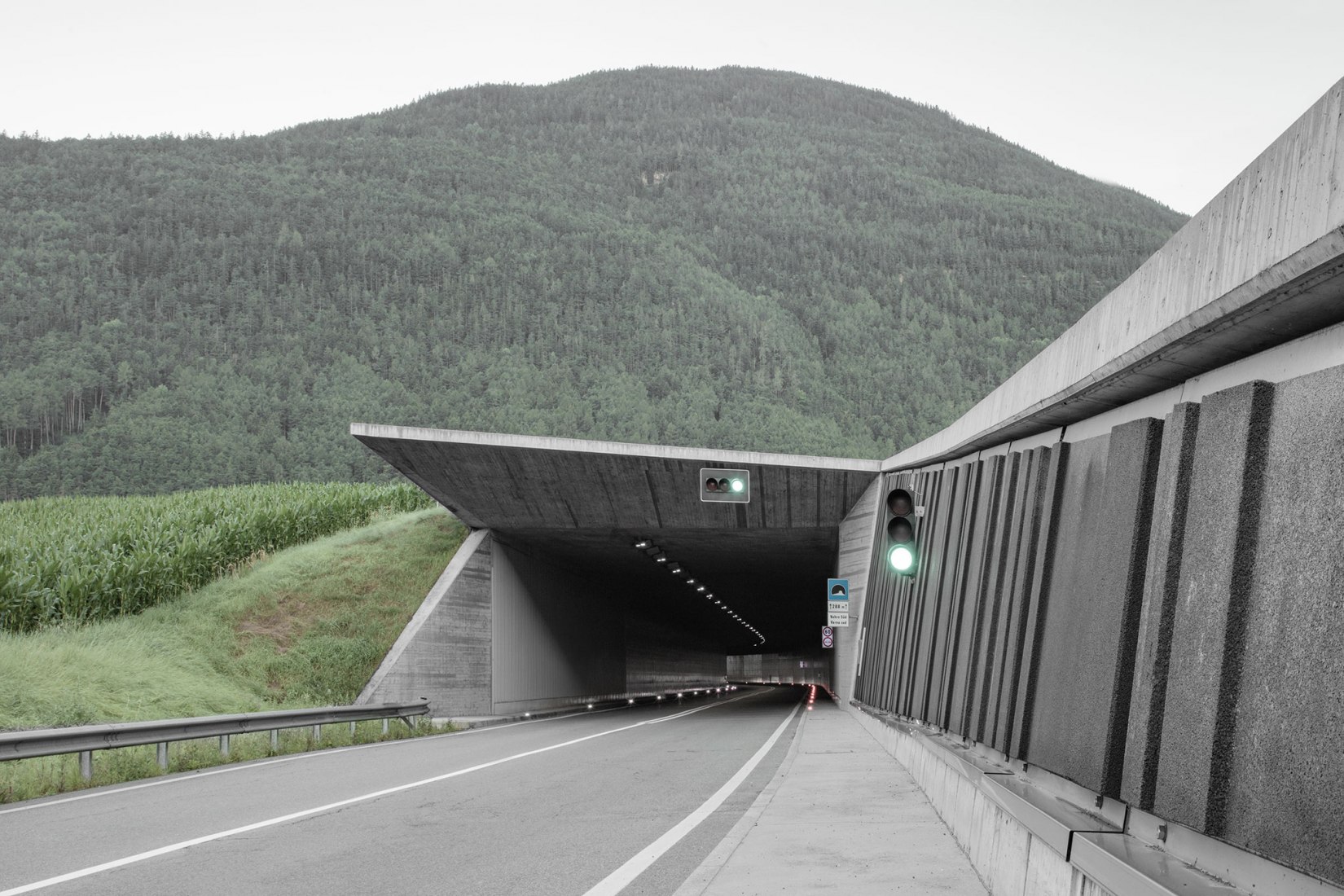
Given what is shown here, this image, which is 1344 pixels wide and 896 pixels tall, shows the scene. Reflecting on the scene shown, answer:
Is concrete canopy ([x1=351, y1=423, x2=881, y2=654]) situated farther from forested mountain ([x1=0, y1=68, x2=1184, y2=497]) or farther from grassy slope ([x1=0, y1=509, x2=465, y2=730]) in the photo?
forested mountain ([x1=0, y1=68, x2=1184, y2=497])

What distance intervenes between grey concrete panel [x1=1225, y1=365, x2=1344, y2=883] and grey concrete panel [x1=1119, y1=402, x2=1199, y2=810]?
37.1 inches

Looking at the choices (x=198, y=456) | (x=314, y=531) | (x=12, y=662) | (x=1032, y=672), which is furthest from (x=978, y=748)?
(x=198, y=456)

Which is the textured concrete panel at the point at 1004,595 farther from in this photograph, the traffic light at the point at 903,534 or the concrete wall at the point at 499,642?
the concrete wall at the point at 499,642

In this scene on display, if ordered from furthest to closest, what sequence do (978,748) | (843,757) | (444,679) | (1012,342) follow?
(1012,342) < (444,679) < (843,757) < (978,748)

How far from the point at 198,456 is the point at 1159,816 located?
120 metres

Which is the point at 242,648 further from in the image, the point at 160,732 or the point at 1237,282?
the point at 1237,282

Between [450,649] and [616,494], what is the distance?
228 inches

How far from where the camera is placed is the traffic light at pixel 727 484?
87.9 feet

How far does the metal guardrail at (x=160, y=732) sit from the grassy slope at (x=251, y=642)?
11.6 ft

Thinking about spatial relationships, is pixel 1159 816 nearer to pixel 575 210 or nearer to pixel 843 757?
pixel 843 757

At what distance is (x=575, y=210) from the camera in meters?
174

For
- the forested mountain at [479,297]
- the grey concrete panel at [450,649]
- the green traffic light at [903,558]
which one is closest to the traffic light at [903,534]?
the green traffic light at [903,558]

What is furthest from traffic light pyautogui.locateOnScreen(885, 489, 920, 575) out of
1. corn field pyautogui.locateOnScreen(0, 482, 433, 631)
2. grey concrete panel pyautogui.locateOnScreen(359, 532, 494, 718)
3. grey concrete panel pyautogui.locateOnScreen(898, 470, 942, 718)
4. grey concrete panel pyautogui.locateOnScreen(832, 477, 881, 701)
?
corn field pyautogui.locateOnScreen(0, 482, 433, 631)

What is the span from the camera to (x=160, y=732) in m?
17.2
